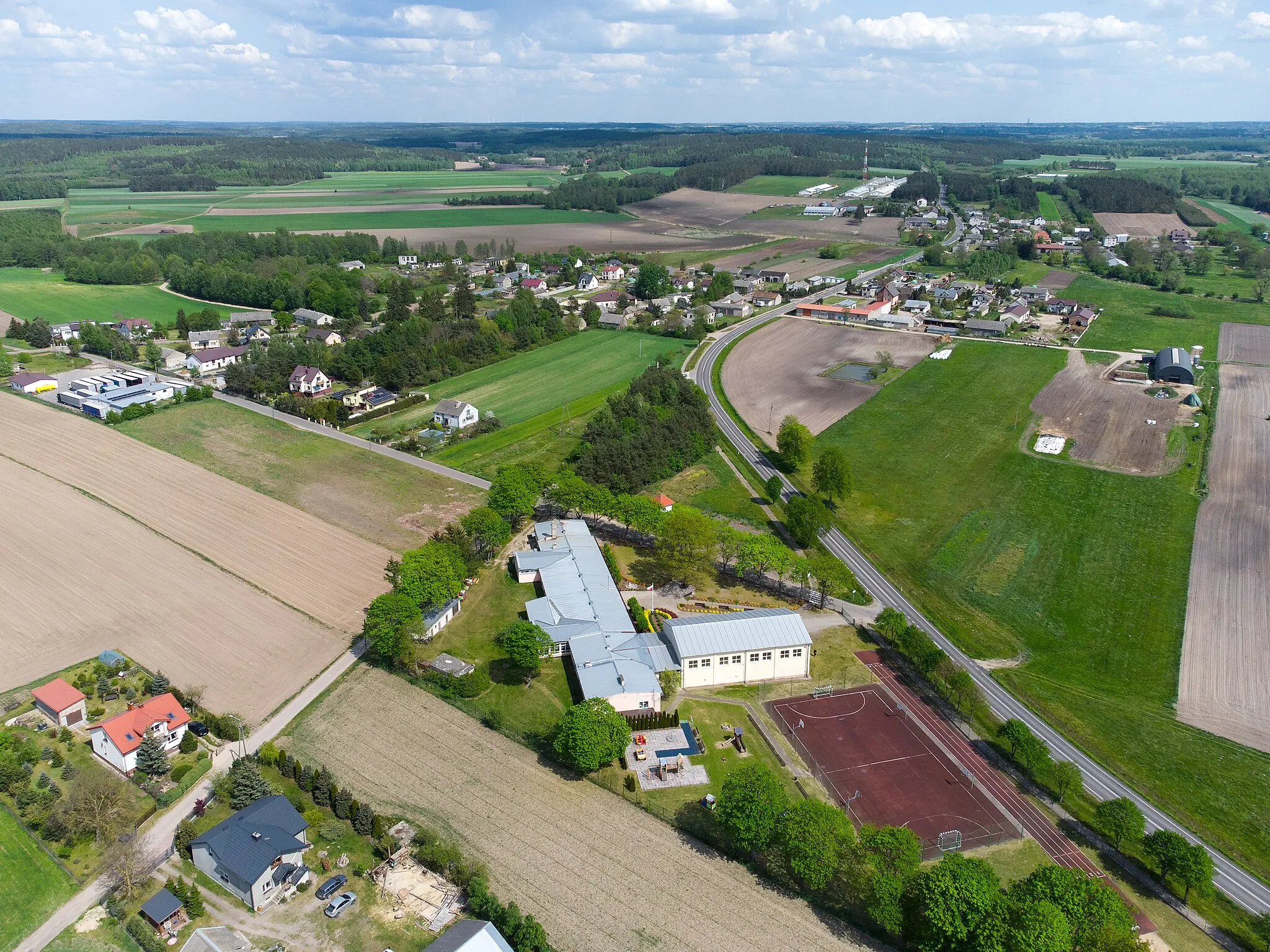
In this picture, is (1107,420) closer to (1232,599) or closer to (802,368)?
(802,368)

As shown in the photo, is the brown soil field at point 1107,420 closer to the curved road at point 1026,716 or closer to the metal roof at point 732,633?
the curved road at point 1026,716

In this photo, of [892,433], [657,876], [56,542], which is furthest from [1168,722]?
[56,542]

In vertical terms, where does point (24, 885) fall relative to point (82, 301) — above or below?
→ below

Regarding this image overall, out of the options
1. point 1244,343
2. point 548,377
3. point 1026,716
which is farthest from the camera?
point 1244,343


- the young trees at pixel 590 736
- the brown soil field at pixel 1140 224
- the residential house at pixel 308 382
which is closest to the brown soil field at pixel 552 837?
the young trees at pixel 590 736

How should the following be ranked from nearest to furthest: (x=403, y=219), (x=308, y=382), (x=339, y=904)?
(x=339, y=904) < (x=308, y=382) < (x=403, y=219)

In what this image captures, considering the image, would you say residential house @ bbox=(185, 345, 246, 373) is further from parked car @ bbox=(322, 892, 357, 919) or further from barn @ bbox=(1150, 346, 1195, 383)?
barn @ bbox=(1150, 346, 1195, 383)

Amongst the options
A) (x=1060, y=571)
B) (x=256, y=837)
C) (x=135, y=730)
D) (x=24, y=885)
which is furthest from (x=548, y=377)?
(x=24, y=885)
